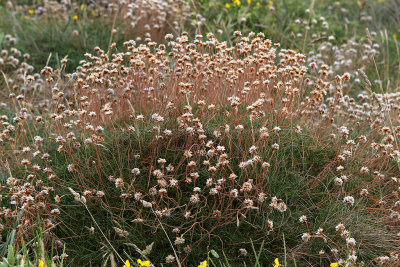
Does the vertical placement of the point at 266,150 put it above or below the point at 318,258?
above

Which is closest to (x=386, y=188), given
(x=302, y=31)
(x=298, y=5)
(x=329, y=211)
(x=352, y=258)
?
(x=329, y=211)

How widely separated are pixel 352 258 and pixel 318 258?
0.53 m

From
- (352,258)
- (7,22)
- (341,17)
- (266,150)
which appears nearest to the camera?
(352,258)

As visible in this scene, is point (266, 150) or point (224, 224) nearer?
point (224, 224)

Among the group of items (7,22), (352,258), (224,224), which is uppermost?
(352,258)

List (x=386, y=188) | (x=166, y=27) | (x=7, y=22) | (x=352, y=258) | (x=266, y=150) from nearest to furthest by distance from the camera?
(x=352, y=258), (x=266, y=150), (x=386, y=188), (x=166, y=27), (x=7, y=22)

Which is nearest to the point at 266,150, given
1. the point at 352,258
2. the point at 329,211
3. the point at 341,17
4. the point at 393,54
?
the point at 329,211

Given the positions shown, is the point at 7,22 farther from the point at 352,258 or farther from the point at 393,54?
the point at 352,258

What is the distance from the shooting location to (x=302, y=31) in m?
7.20

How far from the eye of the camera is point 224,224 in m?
3.06

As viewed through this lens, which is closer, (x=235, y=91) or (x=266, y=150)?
(x=266, y=150)

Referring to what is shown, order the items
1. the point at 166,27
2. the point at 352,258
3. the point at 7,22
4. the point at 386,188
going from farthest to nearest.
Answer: the point at 7,22 → the point at 166,27 → the point at 386,188 → the point at 352,258

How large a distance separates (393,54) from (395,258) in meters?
5.15

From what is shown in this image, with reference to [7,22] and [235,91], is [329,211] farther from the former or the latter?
[7,22]
